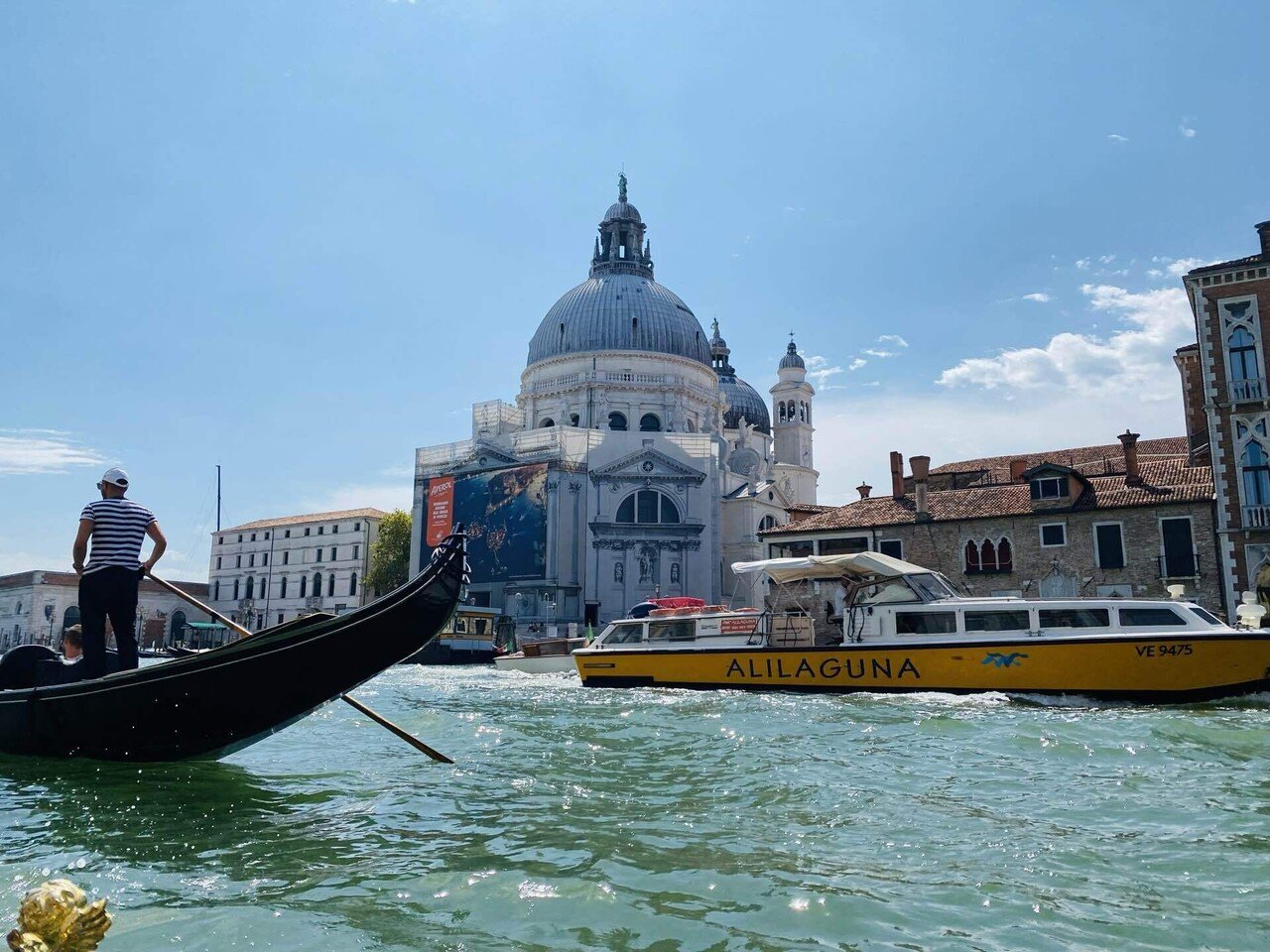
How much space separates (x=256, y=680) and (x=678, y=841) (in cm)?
376

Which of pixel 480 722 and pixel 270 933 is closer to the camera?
pixel 270 933

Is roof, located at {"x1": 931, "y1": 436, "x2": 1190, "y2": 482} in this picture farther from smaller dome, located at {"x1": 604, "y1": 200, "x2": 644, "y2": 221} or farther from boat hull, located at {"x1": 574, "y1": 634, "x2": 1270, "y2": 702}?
smaller dome, located at {"x1": 604, "y1": 200, "x2": 644, "y2": 221}

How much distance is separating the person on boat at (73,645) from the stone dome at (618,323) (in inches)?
1850

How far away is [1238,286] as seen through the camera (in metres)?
21.6

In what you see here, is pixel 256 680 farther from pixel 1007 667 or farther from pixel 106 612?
pixel 1007 667

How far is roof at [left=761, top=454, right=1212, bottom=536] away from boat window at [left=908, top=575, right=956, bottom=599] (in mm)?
10990

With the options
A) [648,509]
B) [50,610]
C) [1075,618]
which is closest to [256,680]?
[1075,618]

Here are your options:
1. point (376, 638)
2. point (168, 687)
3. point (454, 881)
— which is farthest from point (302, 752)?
point (454, 881)

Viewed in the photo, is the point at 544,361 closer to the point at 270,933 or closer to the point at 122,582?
the point at 122,582

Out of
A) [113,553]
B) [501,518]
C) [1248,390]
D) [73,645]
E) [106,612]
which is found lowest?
[73,645]

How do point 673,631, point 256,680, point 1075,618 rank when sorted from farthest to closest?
point 673,631 → point 1075,618 → point 256,680

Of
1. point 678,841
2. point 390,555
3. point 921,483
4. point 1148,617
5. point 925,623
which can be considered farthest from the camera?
point 390,555

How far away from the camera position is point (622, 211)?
64.3 meters

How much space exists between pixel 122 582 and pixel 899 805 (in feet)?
20.0
